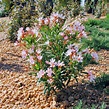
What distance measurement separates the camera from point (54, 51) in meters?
3.72

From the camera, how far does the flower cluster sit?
3.44 m

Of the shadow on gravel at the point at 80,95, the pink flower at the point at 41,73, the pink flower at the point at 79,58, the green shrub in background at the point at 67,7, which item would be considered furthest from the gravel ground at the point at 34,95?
the green shrub in background at the point at 67,7

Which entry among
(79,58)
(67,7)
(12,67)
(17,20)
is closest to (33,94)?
(79,58)

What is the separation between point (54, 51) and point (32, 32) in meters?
0.37

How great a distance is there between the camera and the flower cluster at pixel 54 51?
344cm

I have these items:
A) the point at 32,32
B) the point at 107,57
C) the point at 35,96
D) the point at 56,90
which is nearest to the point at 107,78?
the point at 56,90

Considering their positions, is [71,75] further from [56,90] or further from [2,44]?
[2,44]

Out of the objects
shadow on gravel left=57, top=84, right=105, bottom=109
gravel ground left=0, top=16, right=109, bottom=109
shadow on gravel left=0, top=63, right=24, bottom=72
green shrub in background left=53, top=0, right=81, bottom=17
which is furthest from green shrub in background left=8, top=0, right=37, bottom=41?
shadow on gravel left=57, top=84, right=105, bottom=109

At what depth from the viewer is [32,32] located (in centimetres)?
353

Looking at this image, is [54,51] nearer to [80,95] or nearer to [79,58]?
[79,58]

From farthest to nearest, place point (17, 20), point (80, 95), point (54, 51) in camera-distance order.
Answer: point (17, 20), point (80, 95), point (54, 51)

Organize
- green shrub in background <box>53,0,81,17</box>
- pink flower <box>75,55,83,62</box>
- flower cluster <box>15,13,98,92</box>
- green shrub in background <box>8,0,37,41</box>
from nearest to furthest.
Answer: pink flower <box>75,55,83,62</box> < flower cluster <box>15,13,98,92</box> < green shrub in background <box>8,0,37,41</box> < green shrub in background <box>53,0,81,17</box>

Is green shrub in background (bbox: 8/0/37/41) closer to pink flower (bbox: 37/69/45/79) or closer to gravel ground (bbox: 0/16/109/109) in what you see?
gravel ground (bbox: 0/16/109/109)

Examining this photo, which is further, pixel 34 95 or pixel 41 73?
pixel 34 95
